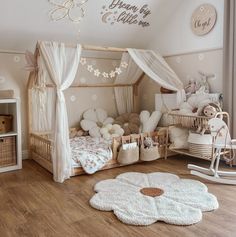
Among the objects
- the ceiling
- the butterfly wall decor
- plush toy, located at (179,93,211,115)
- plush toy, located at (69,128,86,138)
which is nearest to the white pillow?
plush toy, located at (179,93,211,115)

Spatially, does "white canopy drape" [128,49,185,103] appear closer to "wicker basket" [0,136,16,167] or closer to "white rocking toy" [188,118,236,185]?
"white rocking toy" [188,118,236,185]

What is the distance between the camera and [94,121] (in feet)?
15.8

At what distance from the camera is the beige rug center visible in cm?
277

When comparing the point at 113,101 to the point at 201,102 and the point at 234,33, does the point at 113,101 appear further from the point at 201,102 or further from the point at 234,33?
the point at 234,33

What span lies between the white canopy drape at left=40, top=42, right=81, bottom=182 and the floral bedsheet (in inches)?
8.1

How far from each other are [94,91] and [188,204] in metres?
2.96

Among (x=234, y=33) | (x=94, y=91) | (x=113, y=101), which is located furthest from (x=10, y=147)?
(x=234, y=33)

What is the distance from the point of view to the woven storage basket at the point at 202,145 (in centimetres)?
359

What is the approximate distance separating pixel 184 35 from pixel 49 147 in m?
2.74

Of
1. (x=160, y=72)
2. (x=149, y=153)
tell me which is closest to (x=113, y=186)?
(x=149, y=153)

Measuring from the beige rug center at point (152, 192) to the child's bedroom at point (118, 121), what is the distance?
0.01 meters

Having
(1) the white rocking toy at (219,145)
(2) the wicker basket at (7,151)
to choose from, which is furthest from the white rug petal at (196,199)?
(2) the wicker basket at (7,151)

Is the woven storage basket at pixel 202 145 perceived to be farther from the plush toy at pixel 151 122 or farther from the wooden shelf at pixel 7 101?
the wooden shelf at pixel 7 101

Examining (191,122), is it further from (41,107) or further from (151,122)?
(41,107)
